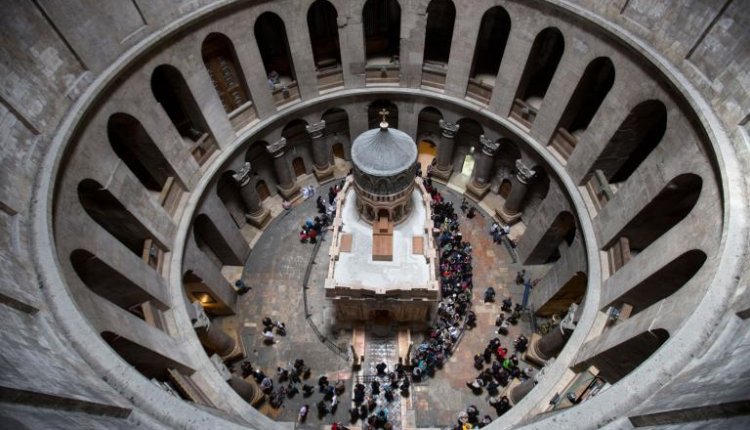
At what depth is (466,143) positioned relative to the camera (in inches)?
1116

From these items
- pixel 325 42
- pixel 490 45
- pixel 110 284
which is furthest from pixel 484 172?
pixel 110 284

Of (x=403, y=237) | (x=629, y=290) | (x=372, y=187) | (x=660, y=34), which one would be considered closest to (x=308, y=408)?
(x=403, y=237)

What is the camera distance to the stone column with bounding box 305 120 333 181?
1071 inches

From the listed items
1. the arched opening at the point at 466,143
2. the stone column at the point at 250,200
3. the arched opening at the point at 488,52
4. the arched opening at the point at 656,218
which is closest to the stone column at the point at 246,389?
the stone column at the point at 250,200

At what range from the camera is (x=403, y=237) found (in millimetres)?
22156

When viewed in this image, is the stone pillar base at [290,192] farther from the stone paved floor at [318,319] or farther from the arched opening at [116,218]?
the arched opening at [116,218]

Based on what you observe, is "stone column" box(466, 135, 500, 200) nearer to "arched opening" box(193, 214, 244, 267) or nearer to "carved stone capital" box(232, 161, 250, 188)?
"carved stone capital" box(232, 161, 250, 188)

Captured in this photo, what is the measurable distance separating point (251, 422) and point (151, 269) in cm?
712

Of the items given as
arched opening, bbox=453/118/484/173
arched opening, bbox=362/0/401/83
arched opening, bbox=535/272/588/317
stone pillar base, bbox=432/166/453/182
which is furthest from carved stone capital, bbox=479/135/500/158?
arched opening, bbox=535/272/588/317

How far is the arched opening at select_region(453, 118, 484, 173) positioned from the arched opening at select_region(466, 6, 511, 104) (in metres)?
1.87

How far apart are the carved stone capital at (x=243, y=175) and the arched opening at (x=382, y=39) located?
26.5 ft

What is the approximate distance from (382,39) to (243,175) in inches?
429

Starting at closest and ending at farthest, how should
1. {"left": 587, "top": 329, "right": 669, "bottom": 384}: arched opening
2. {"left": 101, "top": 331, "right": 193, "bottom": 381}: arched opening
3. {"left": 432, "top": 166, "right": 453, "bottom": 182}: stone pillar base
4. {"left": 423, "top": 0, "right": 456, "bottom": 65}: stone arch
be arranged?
{"left": 587, "top": 329, "right": 669, "bottom": 384}: arched opening
{"left": 101, "top": 331, "right": 193, "bottom": 381}: arched opening
{"left": 423, "top": 0, "right": 456, "bottom": 65}: stone arch
{"left": 432, "top": 166, "right": 453, "bottom": 182}: stone pillar base

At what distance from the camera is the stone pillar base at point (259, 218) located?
91.3 ft
